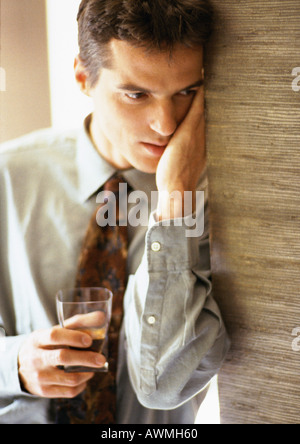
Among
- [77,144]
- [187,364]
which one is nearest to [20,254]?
[77,144]

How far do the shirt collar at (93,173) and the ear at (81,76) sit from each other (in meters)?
0.06

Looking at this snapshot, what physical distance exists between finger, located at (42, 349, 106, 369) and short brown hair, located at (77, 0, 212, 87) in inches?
19.6

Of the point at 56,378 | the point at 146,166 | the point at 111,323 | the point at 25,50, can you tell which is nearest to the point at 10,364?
the point at 56,378

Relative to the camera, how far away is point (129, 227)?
3.46 feet

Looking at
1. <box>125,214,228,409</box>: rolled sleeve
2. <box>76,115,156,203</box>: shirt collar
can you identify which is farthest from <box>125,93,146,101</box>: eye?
<box>125,214,228,409</box>: rolled sleeve

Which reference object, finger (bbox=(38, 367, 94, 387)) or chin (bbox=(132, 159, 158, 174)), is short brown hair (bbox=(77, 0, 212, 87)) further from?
finger (bbox=(38, 367, 94, 387))

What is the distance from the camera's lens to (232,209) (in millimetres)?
1006

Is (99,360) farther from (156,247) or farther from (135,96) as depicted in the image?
(135,96)

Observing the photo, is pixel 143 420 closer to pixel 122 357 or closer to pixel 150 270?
pixel 122 357

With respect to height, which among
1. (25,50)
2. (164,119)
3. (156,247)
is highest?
(25,50)

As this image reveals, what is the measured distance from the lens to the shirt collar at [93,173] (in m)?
1.05

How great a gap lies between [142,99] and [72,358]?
18.2 inches

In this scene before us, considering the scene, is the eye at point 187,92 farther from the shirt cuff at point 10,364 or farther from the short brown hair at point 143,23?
the shirt cuff at point 10,364

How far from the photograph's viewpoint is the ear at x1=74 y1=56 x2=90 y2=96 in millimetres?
996
